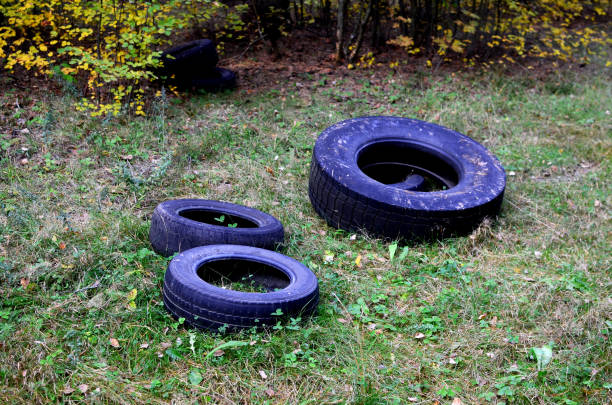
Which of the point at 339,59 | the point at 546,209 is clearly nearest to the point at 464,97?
the point at 339,59

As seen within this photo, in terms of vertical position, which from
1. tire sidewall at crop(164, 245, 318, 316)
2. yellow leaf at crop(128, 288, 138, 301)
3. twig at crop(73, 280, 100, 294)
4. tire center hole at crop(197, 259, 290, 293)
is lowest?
tire center hole at crop(197, 259, 290, 293)

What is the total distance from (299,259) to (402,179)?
2156 millimetres

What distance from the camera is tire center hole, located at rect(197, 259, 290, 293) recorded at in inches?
159

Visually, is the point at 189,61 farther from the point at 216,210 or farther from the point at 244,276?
the point at 244,276

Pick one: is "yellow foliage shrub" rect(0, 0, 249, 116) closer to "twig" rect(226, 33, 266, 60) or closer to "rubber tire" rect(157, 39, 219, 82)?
"rubber tire" rect(157, 39, 219, 82)

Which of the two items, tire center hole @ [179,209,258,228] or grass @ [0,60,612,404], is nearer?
grass @ [0,60,612,404]

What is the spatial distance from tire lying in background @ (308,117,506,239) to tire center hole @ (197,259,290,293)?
1075 millimetres

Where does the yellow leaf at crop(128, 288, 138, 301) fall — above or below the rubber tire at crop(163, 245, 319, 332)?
below

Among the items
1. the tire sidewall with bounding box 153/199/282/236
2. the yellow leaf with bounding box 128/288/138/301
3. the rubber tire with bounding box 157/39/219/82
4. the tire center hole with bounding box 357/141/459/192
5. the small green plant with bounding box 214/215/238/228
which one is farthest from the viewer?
the rubber tire with bounding box 157/39/219/82

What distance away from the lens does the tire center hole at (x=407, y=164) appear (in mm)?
5723

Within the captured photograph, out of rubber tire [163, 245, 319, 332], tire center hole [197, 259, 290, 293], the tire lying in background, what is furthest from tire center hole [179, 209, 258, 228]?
rubber tire [163, 245, 319, 332]

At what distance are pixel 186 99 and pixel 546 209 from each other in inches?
194

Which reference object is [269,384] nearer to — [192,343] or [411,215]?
[192,343]

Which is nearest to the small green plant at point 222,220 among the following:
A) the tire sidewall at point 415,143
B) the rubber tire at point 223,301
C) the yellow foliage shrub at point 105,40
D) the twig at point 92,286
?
the rubber tire at point 223,301
